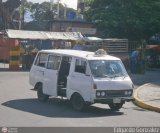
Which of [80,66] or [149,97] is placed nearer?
[80,66]

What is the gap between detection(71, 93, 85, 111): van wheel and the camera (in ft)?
50.5

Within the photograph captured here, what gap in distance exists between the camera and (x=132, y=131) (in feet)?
38.5

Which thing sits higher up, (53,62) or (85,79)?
(53,62)

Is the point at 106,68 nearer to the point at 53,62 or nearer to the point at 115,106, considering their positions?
the point at 115,106

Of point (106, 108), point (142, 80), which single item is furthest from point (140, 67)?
point (106, 108)

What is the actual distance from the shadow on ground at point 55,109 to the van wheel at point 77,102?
0.16m

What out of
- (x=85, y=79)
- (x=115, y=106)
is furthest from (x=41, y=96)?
(x=115, y=106)

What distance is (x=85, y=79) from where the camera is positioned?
1547cm

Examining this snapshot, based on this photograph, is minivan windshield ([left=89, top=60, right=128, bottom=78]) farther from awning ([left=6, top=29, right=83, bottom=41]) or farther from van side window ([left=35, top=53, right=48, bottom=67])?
awning ([left=6, top=29, right=83, bottom=41])

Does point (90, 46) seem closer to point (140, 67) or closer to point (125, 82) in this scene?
point (140, 67)

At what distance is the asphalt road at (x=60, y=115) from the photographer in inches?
513

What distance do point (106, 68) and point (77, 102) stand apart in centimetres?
139

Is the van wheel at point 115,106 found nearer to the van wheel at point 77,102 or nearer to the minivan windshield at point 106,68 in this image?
the minivan windshield at point 106,68

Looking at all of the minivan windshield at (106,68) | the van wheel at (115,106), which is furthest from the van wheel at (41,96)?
the minivan windshield at (106,68)
